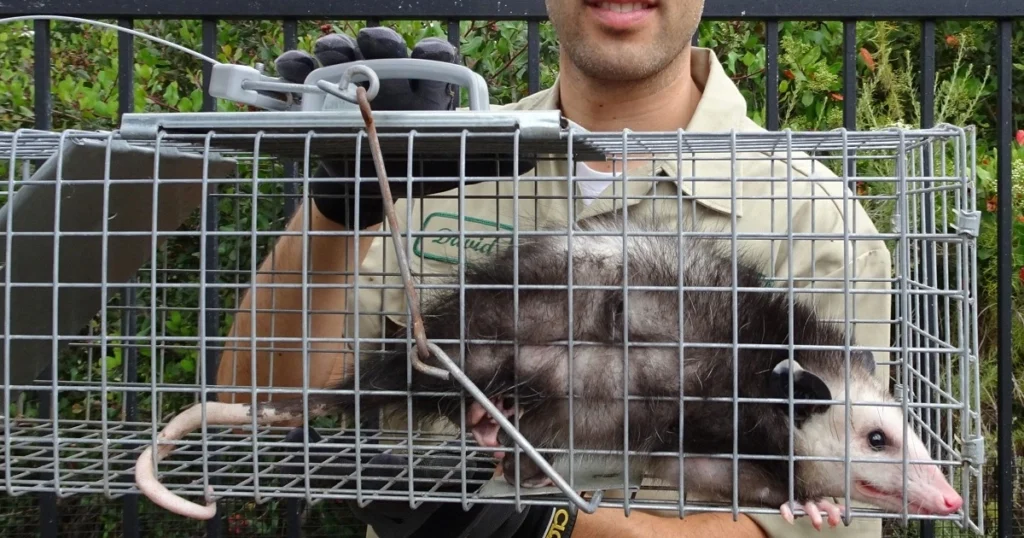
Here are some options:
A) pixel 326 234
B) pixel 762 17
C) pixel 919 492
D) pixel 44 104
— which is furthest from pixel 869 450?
pixel 44 104

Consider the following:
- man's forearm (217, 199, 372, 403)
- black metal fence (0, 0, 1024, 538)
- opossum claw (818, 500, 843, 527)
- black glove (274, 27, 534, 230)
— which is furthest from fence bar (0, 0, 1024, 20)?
opossum claw (818, 500, 843, 527)

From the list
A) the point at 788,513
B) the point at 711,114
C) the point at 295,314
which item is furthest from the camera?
the point at 711,114

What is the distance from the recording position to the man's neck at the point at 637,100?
225cm

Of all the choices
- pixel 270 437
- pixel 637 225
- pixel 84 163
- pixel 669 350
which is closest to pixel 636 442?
pixel 669 350

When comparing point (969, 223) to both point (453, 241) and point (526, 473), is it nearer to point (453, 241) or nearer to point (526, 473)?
point (526, 473)

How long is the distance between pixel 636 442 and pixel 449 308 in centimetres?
39

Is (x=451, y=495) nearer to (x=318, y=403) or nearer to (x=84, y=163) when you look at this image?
(x=318, y=403)

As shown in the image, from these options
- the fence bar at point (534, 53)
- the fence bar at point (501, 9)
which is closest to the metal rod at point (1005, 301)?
the fence bar at point (501, 9)

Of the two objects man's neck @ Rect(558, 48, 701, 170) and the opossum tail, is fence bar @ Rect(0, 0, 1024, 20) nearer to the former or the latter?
man's neck @ Rect(558, 48, 701, 170)

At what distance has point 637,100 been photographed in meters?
2.27

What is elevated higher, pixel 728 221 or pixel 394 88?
pixel 394 88

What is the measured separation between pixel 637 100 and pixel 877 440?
1015 millimetres

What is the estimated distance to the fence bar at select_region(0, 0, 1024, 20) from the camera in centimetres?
244

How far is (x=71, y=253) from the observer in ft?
4.75
